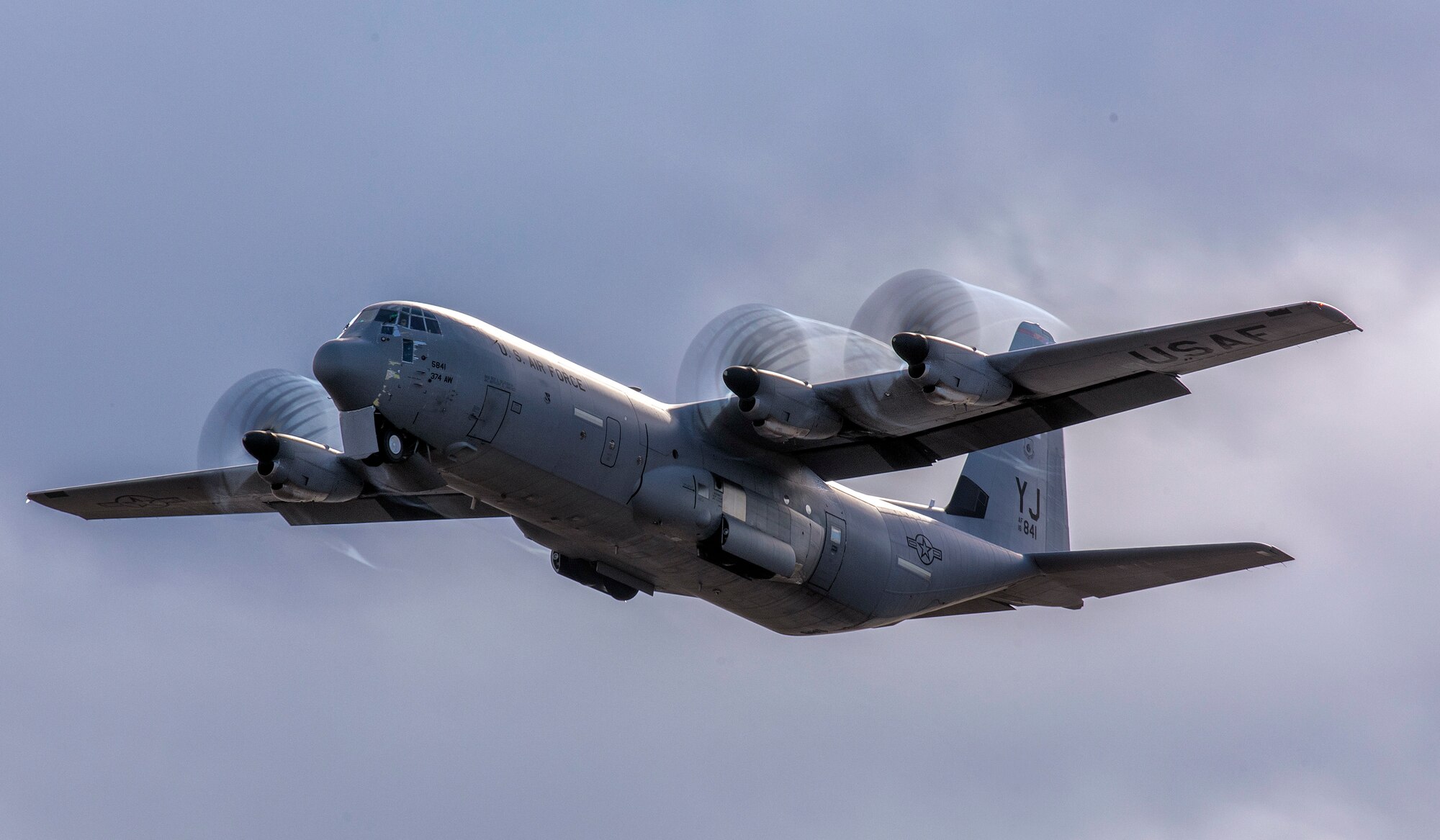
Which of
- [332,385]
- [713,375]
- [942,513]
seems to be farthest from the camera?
[942,513]

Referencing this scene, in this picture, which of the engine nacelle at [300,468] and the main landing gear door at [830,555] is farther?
the main landing gear door at [830,555]

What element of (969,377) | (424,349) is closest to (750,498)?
(969,377)

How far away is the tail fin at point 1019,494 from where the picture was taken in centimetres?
2831

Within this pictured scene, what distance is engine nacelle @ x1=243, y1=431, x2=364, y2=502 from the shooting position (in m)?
23.0

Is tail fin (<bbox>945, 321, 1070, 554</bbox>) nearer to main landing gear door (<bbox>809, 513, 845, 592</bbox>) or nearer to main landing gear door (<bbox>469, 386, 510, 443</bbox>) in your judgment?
main landing gear door (<bbox>809, 513, 845, 592</bbox>)

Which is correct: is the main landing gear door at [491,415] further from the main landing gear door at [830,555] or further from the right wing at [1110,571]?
the right wing at [1110,571]

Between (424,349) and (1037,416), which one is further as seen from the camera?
(1037,416)

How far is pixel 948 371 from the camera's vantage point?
2075 centimetres

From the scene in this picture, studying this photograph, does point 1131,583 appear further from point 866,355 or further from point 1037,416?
point 866,355

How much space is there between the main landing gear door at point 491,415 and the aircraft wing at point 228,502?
4307mm

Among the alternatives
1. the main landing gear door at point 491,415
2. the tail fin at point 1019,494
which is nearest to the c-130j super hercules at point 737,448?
the main landing gear door at point 491,415

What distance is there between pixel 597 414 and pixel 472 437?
198cm

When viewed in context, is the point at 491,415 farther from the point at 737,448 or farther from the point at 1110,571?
the point at 1110,571

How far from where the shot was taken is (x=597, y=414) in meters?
21.3
